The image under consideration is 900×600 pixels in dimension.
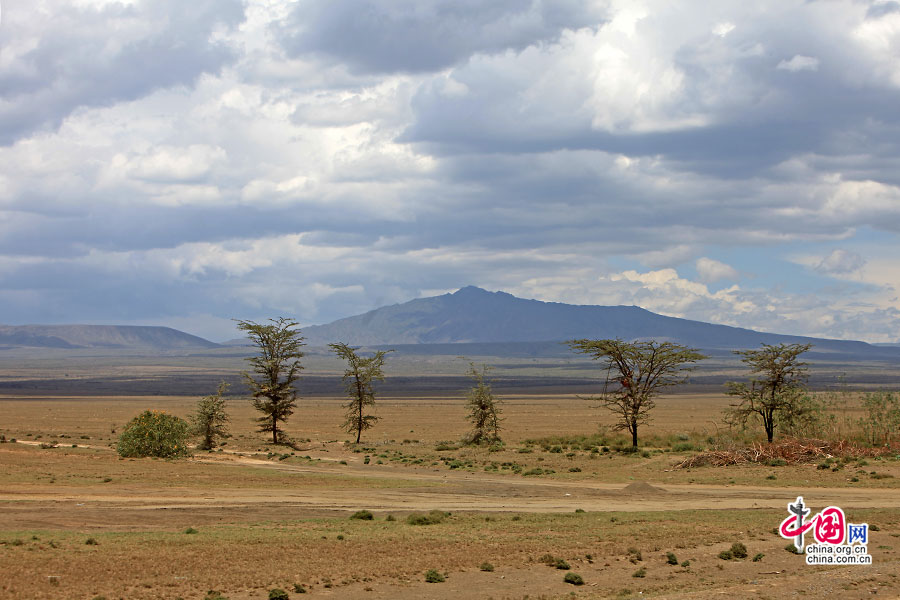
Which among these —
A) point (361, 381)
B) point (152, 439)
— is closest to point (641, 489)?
point (152, 439)

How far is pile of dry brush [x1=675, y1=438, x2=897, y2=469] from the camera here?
37219 millimetres

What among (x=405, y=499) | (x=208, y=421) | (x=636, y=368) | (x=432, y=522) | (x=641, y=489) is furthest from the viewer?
(x=636, y=368)

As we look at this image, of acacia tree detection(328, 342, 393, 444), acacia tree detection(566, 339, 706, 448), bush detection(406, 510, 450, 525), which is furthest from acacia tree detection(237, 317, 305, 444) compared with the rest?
bush detection(406, 510, 450, 525)

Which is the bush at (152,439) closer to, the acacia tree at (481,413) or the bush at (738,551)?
the acacia tree at (481,413)

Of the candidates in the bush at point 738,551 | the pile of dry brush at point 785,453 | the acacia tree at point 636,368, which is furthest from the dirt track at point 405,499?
the acacia tree at point 636,368

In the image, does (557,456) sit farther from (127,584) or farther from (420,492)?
(127,584)

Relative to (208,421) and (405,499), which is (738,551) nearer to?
(405,499)

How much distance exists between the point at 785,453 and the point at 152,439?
1252 inches

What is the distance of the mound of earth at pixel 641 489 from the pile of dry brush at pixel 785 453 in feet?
23.4

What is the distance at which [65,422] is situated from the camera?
3068 inches

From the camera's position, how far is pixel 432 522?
2330 centimetres

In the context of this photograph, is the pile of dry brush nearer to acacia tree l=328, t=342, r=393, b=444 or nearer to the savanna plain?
the savanna plain

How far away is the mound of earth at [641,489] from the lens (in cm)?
3073

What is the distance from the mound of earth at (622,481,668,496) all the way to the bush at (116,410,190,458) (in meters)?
24.0
